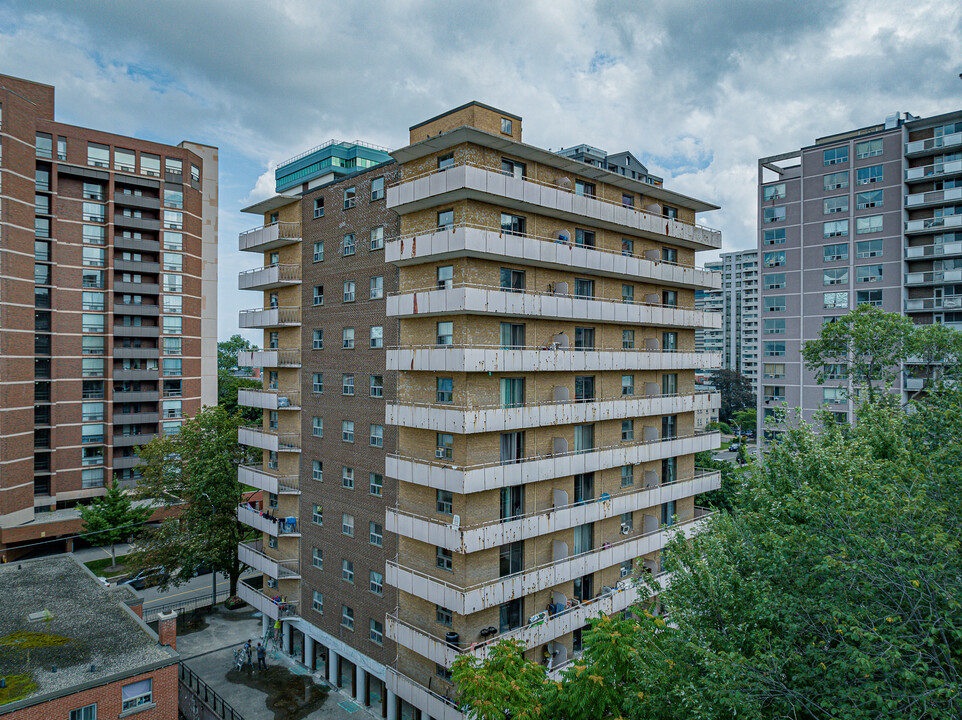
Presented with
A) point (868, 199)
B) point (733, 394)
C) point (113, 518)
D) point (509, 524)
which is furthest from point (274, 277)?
point (733, 394)

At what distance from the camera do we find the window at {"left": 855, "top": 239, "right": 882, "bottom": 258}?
198 feet

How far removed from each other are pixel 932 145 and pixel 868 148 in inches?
215

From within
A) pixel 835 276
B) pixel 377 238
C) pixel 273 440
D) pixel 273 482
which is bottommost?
pixel 273 482

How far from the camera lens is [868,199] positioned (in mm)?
60781

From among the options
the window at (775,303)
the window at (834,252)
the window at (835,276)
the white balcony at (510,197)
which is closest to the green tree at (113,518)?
the white balcony at (510,197)

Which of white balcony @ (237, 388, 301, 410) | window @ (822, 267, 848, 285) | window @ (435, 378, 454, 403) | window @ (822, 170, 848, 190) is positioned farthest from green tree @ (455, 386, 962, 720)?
window @ (822, 170, 848, 190)

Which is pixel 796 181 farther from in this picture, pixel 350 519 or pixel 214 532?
pixel 214 532

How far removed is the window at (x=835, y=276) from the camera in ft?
204

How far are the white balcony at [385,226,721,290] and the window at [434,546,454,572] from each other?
14.5 meters

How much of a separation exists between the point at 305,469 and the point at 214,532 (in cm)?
1298

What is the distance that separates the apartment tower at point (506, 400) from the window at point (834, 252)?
3935 centimetres

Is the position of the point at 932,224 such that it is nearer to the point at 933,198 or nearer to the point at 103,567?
the point at 933,198

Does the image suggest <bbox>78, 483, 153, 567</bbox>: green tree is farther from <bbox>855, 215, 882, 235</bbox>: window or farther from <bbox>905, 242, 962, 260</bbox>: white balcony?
<bbox>905, 242, 962, 260</bbox>: white balcony

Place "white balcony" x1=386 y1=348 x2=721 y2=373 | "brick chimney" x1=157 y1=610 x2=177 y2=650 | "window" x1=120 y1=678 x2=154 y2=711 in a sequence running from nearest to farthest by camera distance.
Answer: "window" x1=120 y1=678 x2=154 y2=711 < "white balcony" x1=386 y1=348 x2=721 y2=373 < "brick chimney" x1=157 y1=610 x2=177 y2=650
